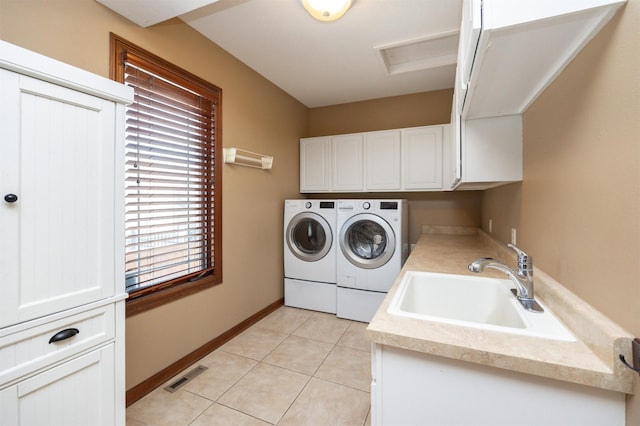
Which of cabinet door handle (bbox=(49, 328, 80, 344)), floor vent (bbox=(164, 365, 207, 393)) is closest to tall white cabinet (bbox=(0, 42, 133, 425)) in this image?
cabinet door handle (bbox=(49, 328, 80, 344))

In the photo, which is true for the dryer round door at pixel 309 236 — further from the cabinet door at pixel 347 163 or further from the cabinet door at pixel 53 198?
the cabinet door at pixel 53 198

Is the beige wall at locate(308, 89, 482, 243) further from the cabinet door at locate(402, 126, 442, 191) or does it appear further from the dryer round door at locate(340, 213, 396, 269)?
the dryer round door at locate(340, 213, 396, 269)

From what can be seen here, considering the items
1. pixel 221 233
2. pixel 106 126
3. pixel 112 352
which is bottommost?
pixel 112 352

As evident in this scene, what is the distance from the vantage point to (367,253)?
3.00 metres

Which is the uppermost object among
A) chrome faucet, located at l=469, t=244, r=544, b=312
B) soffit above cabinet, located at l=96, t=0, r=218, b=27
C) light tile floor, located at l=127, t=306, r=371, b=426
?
soffit above cabinet, located at l=96, t=0, r=218, b=27

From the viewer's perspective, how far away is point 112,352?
1.16m

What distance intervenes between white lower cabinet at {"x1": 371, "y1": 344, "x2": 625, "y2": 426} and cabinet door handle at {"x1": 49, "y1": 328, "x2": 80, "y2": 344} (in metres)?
1.11

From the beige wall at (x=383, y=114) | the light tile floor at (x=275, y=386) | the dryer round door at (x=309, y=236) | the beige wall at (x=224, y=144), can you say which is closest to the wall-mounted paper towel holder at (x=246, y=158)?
the beige wall at (x=224, y=144)

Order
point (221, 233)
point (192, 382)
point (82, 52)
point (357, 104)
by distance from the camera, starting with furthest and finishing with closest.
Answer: point (357, 104)
point (221, 233)
point (192, 382)
point (82, 52)

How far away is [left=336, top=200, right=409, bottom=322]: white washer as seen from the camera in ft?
9.00

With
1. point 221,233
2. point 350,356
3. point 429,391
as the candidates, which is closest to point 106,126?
point 221,233

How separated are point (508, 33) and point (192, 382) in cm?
242

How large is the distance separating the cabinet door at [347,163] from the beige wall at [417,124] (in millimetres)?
341

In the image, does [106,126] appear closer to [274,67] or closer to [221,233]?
[221,233]
